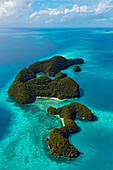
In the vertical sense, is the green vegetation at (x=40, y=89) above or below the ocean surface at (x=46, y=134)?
above

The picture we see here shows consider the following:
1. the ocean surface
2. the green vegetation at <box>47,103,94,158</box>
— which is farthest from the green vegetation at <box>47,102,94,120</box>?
the ocean surface

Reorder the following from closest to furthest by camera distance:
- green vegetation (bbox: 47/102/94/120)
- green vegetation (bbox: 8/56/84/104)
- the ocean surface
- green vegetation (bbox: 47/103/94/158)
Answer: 1. the ocean surface
2. green vegetation (bbox: 47/103/94/158)
3. green vegetation (bbox: 47/102/94/120)
4. green vegetation (bbox: 8/56/84/104)

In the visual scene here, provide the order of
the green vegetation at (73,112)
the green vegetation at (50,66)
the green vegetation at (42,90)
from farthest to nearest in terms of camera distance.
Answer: the green vegetation at (50,66) → the green vegetation at (42,90) → the green vegetation at (73,112)

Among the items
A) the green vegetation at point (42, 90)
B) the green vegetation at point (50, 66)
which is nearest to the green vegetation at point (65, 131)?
the green vegetation at point (42, 90)

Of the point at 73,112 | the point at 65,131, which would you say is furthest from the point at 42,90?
the point at 65,131

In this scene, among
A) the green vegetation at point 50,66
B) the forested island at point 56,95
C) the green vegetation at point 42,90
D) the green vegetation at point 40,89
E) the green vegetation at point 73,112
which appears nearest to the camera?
the forested island at point 56,95

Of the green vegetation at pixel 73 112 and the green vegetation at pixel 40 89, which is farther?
the green vegetation at pixel 40 89

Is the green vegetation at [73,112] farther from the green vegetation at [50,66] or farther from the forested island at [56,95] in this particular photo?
the green vegetation at [50,66]

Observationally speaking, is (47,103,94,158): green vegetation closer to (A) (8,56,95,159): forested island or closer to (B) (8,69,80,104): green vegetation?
(A) (8,56,95,159): forested island

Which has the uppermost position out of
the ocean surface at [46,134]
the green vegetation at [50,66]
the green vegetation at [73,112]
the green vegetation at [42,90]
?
the green vegetation at [50,66]
